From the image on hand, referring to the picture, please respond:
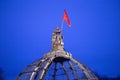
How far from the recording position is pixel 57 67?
61.7 ft

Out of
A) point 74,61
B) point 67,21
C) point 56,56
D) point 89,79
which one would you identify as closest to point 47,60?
point 56,56

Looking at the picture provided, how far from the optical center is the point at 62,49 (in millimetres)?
16922

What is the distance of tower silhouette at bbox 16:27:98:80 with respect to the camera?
1509 centimetres

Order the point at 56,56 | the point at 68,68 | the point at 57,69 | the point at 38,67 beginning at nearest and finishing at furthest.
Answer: the point at 38,67 → the point at 56,56 → the point at 68,68 → the point at 57,69

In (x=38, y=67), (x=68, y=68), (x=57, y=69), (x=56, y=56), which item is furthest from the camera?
(x=57, y=69)

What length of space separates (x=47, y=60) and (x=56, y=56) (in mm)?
781

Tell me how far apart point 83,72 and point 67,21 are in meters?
4.55

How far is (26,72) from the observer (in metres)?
15.3

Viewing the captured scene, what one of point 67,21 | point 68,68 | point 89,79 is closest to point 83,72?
point 89,79

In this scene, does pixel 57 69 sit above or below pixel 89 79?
above

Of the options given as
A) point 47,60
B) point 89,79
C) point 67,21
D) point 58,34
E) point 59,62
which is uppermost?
point 67,21

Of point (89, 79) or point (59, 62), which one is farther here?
point (59, 62)

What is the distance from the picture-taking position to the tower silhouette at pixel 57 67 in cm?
1509

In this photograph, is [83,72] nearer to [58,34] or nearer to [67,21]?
[58,34]
